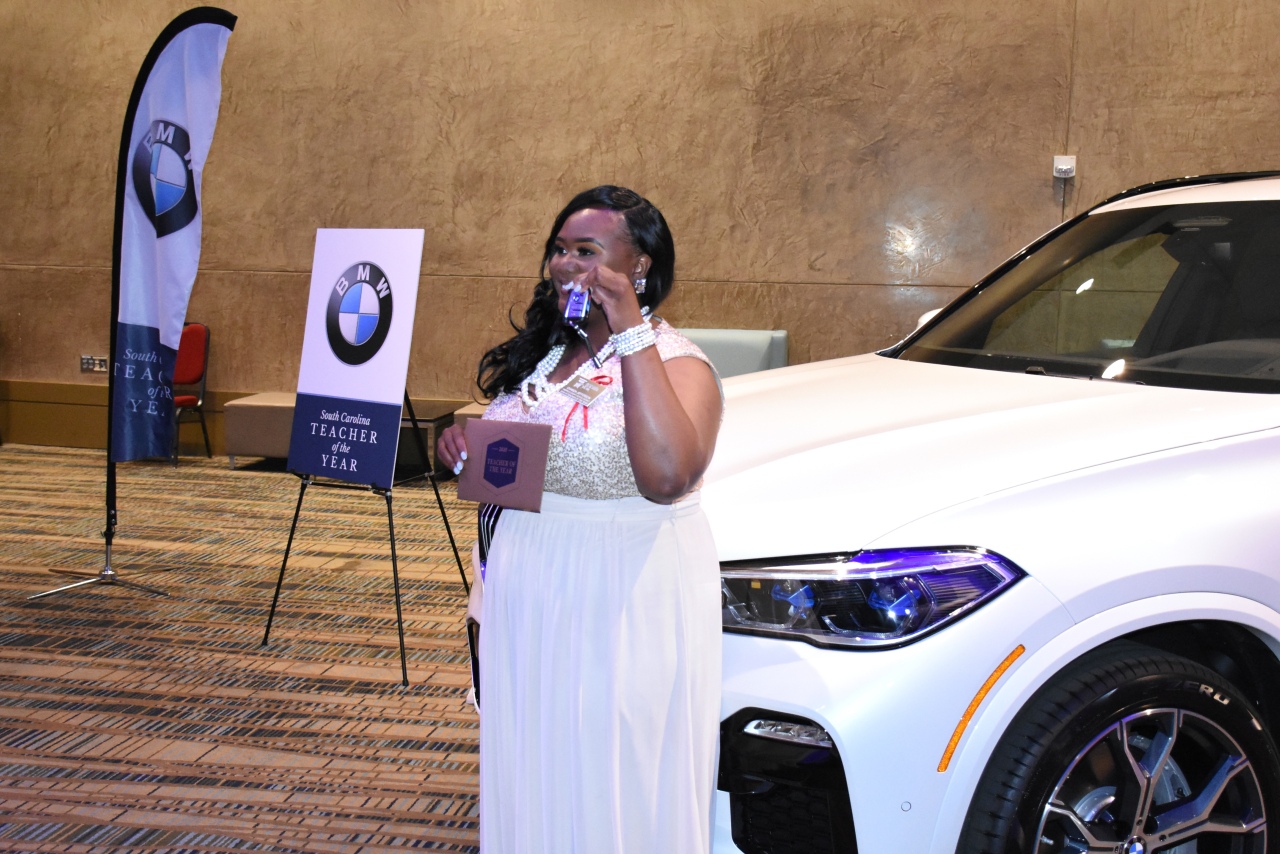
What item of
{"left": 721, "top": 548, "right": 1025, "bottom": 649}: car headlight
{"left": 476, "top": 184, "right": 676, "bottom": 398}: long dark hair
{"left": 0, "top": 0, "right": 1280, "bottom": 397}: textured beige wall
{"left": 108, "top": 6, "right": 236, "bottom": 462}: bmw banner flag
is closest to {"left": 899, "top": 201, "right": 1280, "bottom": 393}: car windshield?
{"left": 721, "top": 548, "right": 1025, "bottom": 649}: car headlight

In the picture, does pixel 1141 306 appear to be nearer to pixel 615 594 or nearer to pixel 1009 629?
pixel 1009 629

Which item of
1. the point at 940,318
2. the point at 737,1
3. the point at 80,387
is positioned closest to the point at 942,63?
the point at 737,1

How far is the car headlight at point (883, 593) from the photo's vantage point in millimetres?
1901

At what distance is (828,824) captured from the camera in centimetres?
190

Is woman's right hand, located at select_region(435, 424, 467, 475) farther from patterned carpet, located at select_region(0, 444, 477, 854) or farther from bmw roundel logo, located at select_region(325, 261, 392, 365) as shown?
bmw roundel logo, located at select_region(325, 261, 392, 365)

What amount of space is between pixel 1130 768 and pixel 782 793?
65 centimetres

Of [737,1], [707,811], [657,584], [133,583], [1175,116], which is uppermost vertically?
[737,1]

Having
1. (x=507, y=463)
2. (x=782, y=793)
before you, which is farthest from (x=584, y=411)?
(x=782, y=793)

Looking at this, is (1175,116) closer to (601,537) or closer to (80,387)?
(601,537)

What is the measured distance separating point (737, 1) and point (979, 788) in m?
7.22

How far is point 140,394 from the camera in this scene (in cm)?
523

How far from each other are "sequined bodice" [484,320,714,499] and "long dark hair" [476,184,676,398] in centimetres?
13

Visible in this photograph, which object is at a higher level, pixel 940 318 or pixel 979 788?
pixel 940 318

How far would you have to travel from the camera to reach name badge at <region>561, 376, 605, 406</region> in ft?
6.77
